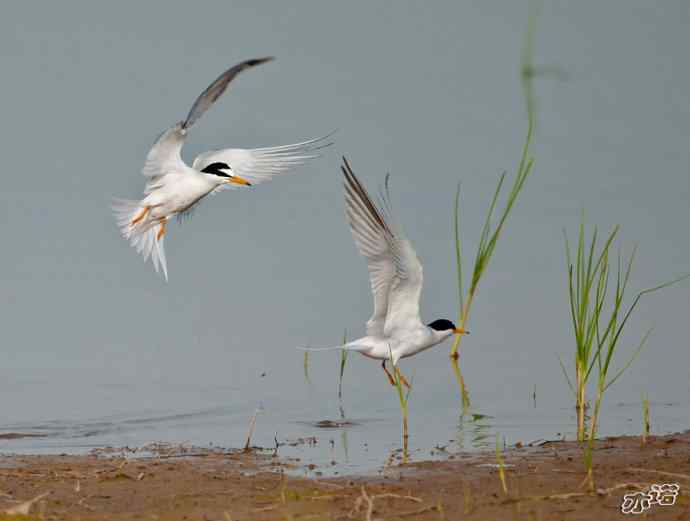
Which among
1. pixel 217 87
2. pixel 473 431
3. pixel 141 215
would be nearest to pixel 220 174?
pixel 141 215

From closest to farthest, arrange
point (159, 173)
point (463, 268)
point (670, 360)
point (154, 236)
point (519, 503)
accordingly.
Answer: point (519, 503) < point (159, 173) < point (154, 236) < point (670, 360) < point (463, 268)

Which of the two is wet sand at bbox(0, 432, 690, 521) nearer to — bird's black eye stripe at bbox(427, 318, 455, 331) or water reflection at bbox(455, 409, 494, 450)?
water reflection at bbox(455, 409, 494, 450)

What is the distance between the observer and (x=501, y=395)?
29.9 ft

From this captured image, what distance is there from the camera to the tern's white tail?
358 inches

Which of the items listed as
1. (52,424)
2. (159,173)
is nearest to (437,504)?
(52,424)

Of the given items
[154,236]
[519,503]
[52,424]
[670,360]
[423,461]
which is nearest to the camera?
[519,503]

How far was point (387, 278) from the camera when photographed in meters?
8.12

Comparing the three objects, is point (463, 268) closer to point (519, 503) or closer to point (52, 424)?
point (52, 424)

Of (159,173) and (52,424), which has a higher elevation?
(159,173)

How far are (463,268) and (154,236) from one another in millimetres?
3574

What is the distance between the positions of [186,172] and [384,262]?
168cm

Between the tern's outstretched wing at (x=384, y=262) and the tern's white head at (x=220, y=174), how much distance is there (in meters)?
1.19

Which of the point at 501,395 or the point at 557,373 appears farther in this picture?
the point at 557,373

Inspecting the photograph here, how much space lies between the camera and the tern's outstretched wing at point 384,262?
311 inches
